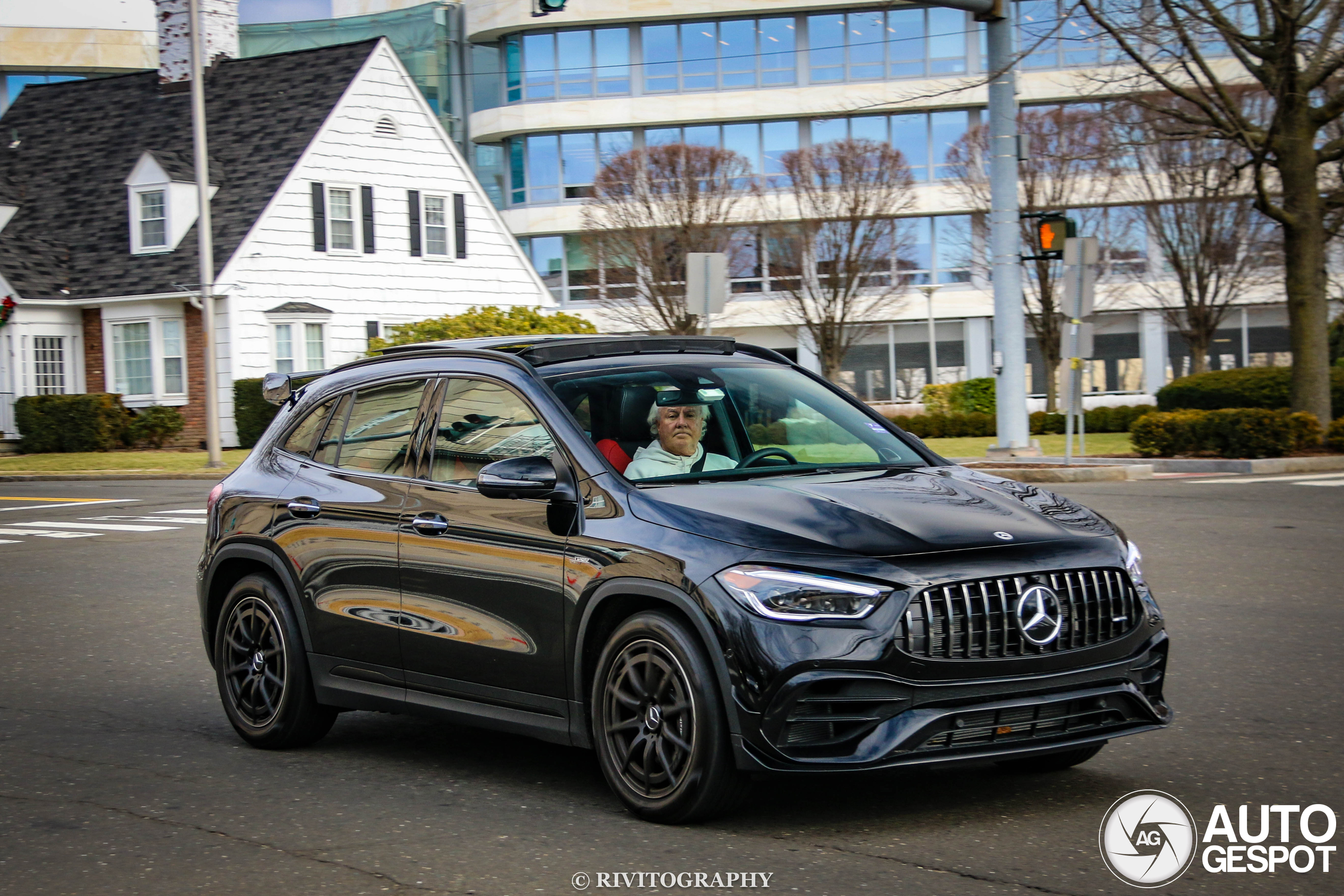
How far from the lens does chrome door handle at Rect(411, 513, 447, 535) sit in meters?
5.98

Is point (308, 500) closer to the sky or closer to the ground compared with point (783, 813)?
closer to the sky

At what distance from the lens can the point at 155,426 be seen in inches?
1463

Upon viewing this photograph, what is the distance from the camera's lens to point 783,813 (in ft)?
17.5

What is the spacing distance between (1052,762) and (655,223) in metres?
37.8

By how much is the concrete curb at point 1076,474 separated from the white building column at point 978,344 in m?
34.3

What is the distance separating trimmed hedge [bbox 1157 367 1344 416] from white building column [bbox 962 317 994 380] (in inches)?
808

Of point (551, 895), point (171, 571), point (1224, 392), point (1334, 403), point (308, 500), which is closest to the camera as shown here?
point (551, 895)

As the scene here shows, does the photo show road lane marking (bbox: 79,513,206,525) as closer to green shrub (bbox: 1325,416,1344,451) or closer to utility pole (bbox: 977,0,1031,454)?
utility pole (bbox: 977,0,1031,454)

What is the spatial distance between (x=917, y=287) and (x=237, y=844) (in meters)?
48.5

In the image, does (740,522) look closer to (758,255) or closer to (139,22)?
(758,255)

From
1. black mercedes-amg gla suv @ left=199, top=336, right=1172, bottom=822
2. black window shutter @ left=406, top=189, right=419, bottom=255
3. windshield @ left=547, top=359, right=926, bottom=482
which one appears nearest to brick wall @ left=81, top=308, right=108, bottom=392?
black window shutter @ left=406, top=189, right=419, bottom=255

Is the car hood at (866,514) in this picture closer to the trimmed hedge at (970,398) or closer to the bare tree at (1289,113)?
the bare tree at (1289,113)

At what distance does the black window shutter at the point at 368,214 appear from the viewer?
132ft

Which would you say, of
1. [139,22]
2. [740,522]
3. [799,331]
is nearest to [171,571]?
[740,522]
